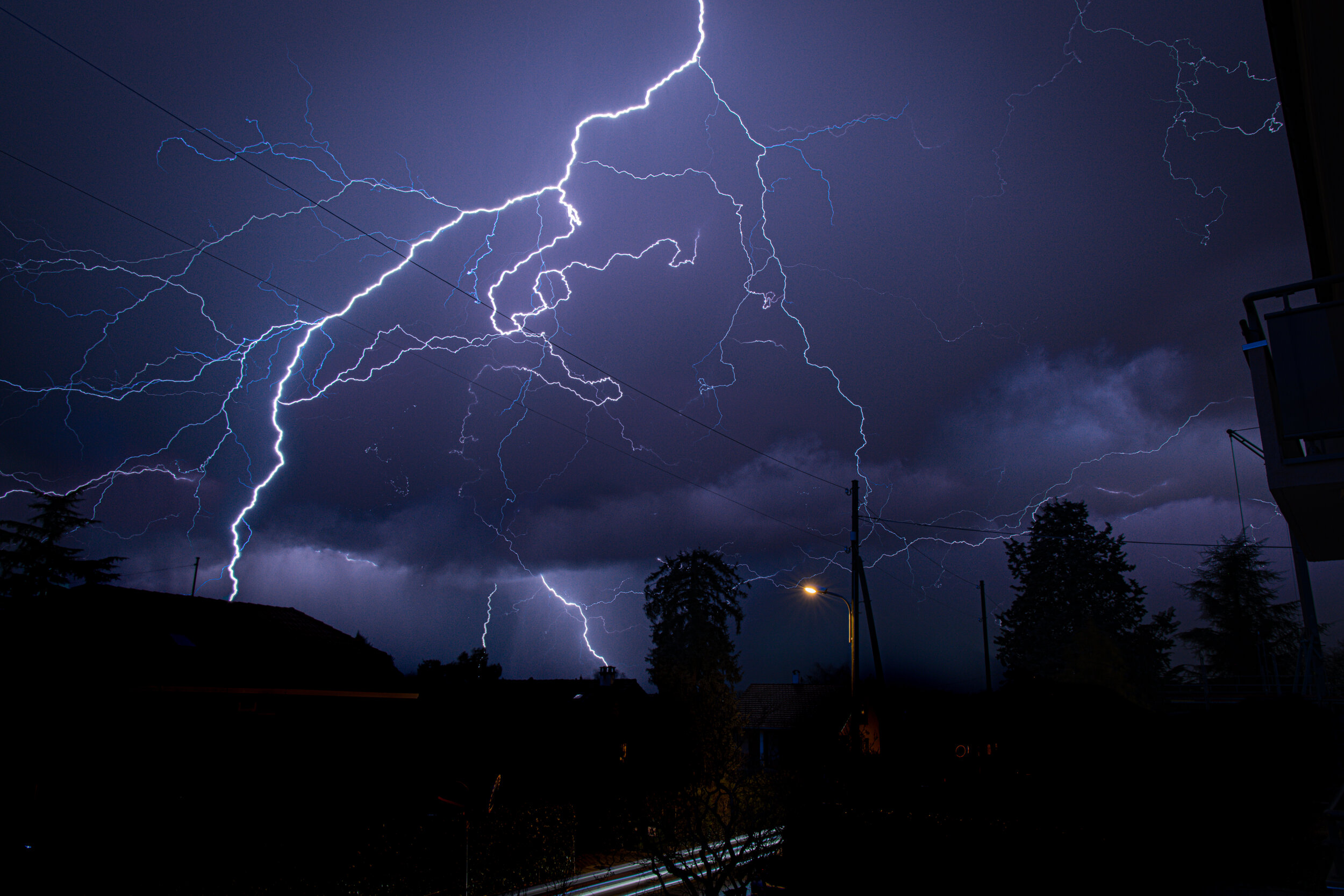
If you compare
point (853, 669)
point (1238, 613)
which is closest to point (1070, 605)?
point (1238, 613)

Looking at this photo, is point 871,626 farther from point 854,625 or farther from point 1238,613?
point 1238,613

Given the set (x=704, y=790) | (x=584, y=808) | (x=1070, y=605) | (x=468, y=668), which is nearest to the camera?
(x=704, y=790)

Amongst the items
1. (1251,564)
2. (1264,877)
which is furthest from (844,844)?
(1251,564)

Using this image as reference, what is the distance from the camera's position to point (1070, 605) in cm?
2775

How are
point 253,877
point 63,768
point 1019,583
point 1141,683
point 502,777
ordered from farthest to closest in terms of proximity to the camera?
point 1019,583, point 1141,683, point 502,777, point 63,768, point 253,877

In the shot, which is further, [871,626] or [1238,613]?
[1238,613]

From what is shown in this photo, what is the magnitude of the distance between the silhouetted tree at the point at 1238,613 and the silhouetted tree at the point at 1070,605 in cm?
585

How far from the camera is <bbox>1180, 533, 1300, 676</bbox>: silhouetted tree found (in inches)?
1172

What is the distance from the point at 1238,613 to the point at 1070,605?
9797 millimetres

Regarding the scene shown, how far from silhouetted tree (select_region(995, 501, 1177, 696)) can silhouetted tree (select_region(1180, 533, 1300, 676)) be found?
→ 5849mm

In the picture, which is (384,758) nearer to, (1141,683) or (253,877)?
(253,877)

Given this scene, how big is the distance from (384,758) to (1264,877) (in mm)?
14416

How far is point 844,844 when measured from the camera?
835 cm

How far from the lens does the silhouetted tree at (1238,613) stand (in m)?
29.8
